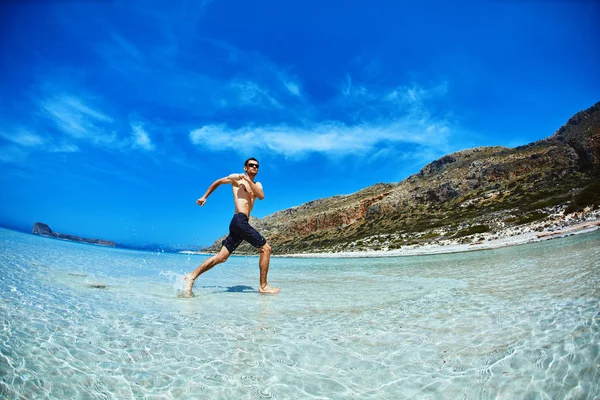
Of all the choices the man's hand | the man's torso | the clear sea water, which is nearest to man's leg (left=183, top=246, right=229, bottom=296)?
the man's torso

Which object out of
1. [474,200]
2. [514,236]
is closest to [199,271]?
[514,236]

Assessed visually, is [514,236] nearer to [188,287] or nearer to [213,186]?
[213,186]

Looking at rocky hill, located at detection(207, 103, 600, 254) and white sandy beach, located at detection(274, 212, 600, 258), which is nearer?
white sandy beach, located at detection(274, 212, 600, 258)

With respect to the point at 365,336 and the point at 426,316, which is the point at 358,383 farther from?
the point at 426,316

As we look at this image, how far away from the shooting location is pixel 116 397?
2.33m

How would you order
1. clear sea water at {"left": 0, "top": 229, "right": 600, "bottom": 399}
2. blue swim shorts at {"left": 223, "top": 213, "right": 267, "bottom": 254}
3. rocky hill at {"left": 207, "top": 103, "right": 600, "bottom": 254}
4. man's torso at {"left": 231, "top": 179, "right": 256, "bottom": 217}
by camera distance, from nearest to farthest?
clear sea water at {"left": 0, "top": 229, "right": 600, "bottom": 399}
blue swim shorts at {"left": 223, "top": 213, "right": 267, "bottom": 254}
man's torso at {"left": 231, "top": 179, "right": 256, "bottom": 217}
rocky hill at {"left": 207, "top": 103, "right": 600, "bottom": 254}

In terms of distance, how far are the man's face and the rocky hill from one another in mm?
33360

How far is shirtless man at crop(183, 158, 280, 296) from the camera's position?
7.19 m

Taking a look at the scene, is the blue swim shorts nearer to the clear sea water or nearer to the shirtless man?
the shirtless man

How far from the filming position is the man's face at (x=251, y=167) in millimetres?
7438

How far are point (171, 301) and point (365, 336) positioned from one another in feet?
13.5

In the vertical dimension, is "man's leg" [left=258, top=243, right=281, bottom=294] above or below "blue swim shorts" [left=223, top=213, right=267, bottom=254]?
below

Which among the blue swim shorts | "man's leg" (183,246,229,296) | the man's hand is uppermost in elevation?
the man's hand

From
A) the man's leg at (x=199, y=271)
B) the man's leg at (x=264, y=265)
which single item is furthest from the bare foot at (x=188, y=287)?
the man's leg at (x=264, y=265)
